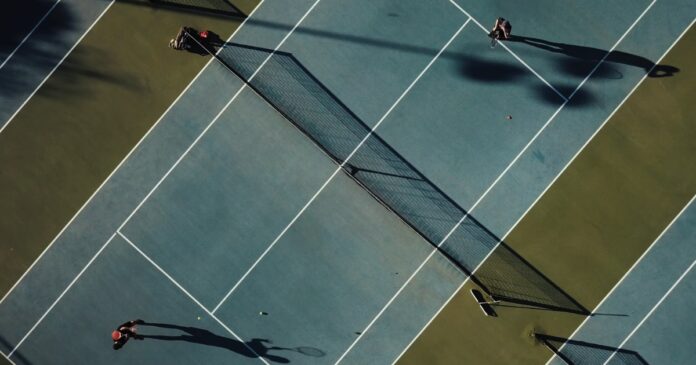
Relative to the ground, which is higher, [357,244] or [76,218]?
[357,244]

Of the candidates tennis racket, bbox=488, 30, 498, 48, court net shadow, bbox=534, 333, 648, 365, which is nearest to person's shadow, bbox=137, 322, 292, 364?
court net shadow, bbox=534, 333, 648, 365

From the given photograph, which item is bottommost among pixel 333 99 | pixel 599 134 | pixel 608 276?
pixel 333 99

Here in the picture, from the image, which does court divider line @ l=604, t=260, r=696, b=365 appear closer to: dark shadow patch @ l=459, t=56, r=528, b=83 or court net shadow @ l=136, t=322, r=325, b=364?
Result: dark shadow patch @ l=459, t=56, r=528, b=83

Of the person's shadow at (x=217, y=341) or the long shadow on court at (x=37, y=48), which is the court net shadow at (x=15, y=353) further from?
the long shadow on court at (x=37, y=48)

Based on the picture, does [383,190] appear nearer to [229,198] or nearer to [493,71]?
[229,198]

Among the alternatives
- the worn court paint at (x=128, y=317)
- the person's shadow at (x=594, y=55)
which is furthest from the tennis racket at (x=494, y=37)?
the worn court paint at (x=128, y=317)

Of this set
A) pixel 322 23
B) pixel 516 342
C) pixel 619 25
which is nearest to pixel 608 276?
pixel 516 342

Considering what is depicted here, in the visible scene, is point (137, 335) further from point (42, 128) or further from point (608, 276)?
point (608, 276)
